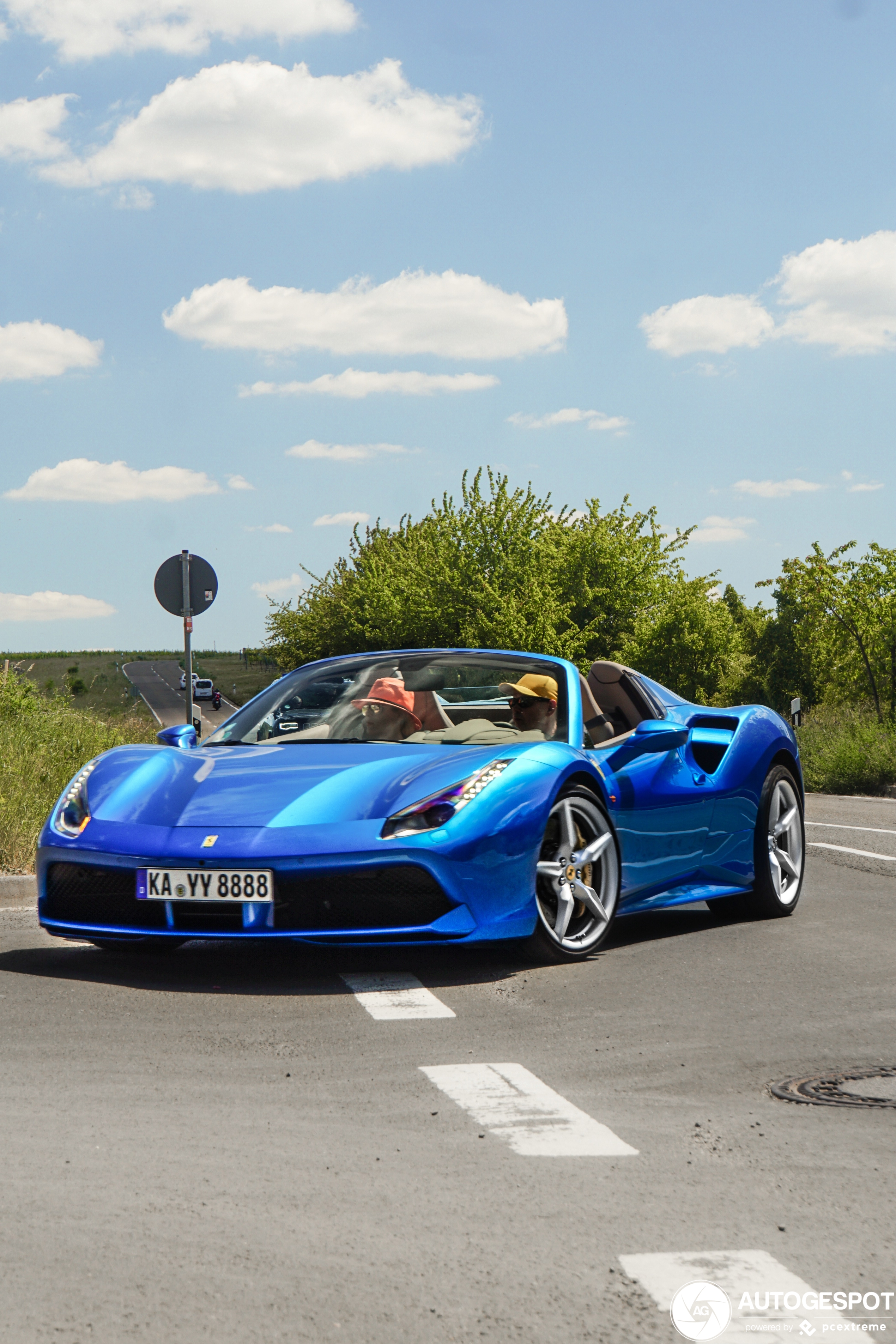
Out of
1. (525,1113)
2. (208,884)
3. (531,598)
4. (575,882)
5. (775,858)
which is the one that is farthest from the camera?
(531,598)

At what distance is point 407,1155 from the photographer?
3.45 m

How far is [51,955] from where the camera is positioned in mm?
6492

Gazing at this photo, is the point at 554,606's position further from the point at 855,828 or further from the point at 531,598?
the point at 855,828

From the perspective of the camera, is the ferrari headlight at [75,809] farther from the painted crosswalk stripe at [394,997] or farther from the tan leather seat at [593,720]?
the tan leather seat at [593,720]

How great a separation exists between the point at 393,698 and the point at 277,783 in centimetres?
107

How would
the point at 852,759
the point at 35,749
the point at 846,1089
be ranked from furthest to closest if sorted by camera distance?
1. the point at 852,759
2. the point at 35,749
3. the point at 846,1089

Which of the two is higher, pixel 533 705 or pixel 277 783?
pixel 533 705

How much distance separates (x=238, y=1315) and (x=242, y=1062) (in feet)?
6.30

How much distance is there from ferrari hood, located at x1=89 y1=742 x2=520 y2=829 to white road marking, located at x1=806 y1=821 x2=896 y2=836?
847 cm

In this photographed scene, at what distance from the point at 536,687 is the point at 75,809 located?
Answer: 2.06 metres

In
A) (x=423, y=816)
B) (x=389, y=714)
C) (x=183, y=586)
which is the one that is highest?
(x=183, y=586)

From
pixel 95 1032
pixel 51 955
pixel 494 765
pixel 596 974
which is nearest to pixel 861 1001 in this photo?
pixel 596 974

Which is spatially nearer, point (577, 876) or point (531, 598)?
point (577, 876)

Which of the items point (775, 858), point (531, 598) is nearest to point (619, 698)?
point (775, 858)
